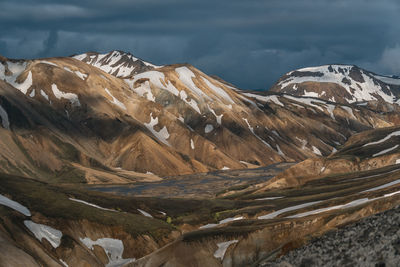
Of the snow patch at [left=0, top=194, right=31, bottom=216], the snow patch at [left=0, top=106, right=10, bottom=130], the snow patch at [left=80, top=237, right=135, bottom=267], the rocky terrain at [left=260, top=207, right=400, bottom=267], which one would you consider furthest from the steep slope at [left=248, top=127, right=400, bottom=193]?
the rocky terrain at [left=260, top=207, right=400, bottom=267]

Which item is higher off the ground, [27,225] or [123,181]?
[27,225]

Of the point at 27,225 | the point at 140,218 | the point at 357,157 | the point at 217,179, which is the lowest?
the point at 217,179

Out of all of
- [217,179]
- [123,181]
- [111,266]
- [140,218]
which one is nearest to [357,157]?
[217,179]

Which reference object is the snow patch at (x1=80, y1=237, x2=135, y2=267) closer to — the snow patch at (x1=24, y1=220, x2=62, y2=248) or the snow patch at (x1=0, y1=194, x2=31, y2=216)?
the snow patch at (x1=24, y1=220, x2=62, y2=248)

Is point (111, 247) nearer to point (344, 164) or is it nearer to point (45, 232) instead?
point (45, 232)

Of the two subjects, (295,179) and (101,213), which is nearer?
(101,213)

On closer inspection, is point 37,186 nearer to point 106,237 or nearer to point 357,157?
point 106,237

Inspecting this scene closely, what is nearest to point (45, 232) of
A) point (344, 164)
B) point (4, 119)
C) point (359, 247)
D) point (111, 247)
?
point (111, 247)

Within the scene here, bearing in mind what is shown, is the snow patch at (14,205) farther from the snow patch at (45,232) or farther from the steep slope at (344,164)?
the steep slope at (344,164)
